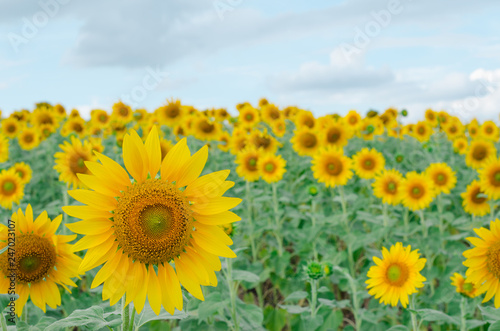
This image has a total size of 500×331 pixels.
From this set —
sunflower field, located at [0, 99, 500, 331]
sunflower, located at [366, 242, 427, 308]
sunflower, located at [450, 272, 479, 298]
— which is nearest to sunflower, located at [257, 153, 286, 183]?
sunflower field, located at [0, 99, 500, 331]

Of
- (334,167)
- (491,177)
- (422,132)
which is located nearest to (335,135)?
(334,167)

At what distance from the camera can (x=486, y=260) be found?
255 cm

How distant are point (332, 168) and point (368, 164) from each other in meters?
0.52

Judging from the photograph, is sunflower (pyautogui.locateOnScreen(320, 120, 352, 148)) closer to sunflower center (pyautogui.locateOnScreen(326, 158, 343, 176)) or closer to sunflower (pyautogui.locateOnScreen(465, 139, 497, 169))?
sunflower center (pyautogui.locateOnScreen(326, 158, 343, 176))

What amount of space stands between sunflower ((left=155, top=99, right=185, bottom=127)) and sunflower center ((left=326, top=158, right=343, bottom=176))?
368 cm

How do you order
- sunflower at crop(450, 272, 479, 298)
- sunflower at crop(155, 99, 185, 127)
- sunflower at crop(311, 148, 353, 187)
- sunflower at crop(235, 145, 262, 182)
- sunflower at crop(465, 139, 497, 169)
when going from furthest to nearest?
1. sunflower at crop(155, 99, 185, 127)
2. sunflower at crop(465, 139, 497, 169)
3. sunflower at crop(235, 145, 262, 182)
4. sunflower at crop(311, 148, 353, 187)
5. sunflower at crop(450, 272, 479, 298)

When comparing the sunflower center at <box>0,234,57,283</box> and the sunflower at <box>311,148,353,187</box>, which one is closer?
the sunflower center at <box>0,234,57,283</box>

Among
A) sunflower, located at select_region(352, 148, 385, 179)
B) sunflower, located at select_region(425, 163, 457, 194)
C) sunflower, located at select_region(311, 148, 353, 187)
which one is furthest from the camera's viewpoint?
sunflower, located at select_region(352, 148, 385, 179)

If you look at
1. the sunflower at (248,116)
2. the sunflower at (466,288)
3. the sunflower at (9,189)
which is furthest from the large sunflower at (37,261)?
the sunflower at (248,116)

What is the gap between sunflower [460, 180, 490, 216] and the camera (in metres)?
5.18

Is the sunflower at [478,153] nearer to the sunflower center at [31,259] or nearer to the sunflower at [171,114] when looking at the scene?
the sunflower at [171,114]

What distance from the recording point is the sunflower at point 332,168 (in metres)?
5.38

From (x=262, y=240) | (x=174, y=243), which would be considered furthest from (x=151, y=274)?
(x=262, y=240)

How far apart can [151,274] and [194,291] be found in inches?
7.0
